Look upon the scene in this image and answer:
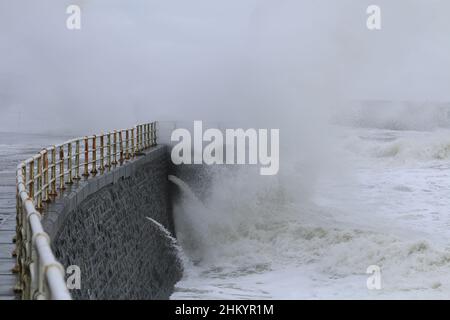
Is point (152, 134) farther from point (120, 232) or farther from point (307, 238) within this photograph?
point (120, 232)

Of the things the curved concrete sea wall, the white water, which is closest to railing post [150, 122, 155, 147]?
the white water

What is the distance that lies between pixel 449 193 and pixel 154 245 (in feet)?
58.1

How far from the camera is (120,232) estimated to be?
1119 centimetres

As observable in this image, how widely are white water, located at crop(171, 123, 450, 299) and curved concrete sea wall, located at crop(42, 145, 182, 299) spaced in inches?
30.6

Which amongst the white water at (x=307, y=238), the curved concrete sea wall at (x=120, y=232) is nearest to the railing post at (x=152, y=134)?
the white water at (x=307, y=238)

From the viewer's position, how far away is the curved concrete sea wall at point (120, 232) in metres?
7.95

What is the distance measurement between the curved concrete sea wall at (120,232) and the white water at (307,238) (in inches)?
30.6

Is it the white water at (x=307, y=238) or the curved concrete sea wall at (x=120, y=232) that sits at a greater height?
the curved concrete sea wall at (x=120, y=232)

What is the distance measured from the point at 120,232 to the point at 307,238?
26.0 feet

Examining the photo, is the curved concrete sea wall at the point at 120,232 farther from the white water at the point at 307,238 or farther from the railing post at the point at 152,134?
the railing post at the point at 152,134

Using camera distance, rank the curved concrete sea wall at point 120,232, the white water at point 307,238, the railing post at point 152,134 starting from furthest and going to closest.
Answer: the railing post at point 152,134
the white water at point 307,238
the curved concrete sea wall at point 120,232

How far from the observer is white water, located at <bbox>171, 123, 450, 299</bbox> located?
13750 mm

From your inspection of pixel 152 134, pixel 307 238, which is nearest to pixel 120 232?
pixel 307 238
